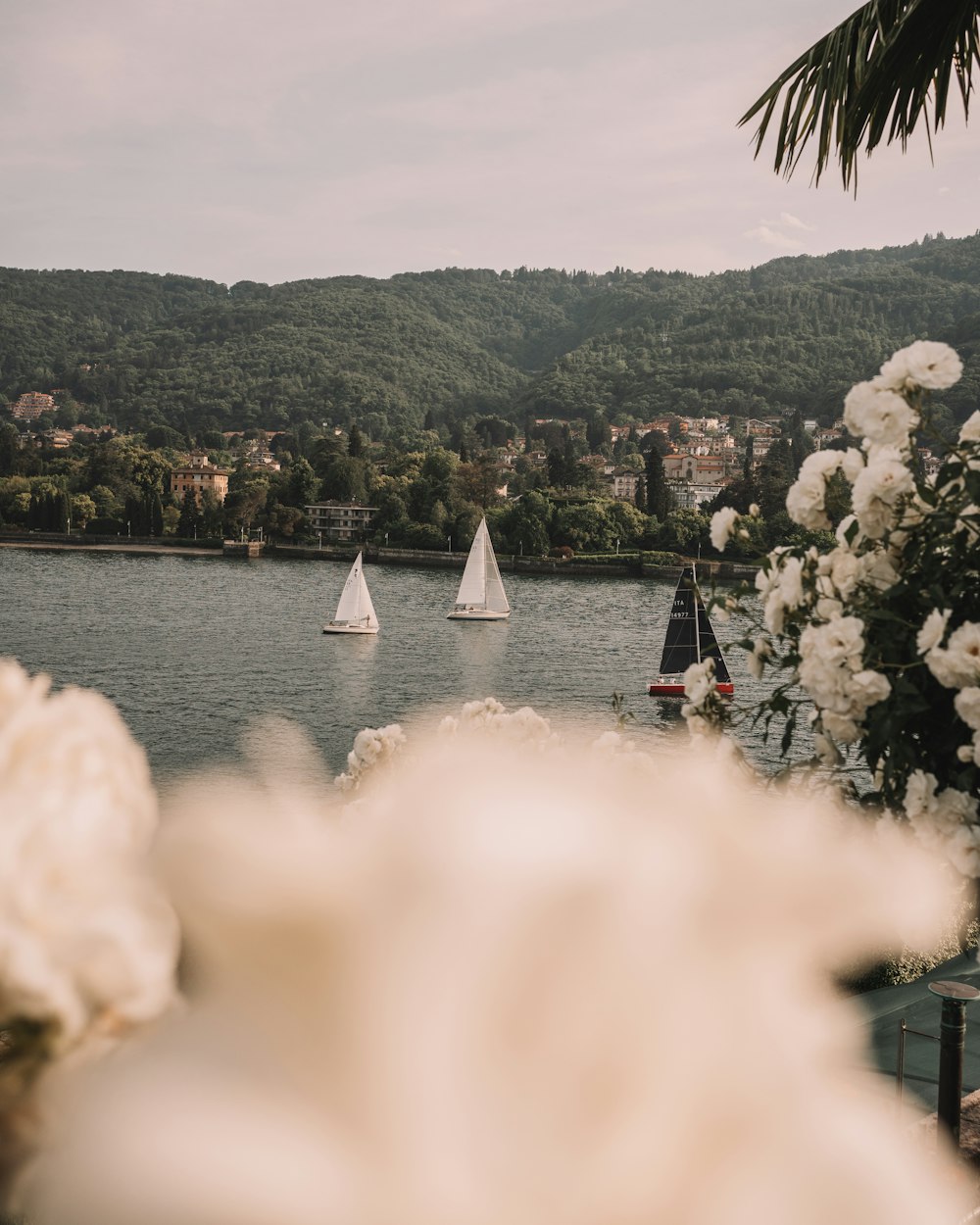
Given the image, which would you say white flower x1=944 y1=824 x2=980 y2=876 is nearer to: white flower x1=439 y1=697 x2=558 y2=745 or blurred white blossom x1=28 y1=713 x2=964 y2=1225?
white flower x1=439 y1=697 x2=558 y2=745

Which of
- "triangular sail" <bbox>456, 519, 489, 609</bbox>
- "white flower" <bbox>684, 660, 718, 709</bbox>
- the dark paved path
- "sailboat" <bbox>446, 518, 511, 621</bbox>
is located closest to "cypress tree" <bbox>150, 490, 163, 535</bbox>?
"sailboat" <bbox>446, 518, 511, 621</bbox>

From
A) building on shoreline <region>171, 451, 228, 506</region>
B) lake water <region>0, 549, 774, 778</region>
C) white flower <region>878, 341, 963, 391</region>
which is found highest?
building on shoreline <region>171, 451, 228, 506</region>

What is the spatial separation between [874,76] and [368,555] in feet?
293

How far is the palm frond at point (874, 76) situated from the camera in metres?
3.01

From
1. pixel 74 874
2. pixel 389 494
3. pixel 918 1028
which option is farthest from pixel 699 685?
pixel 389 494

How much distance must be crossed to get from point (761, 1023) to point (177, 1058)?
0.41 meters

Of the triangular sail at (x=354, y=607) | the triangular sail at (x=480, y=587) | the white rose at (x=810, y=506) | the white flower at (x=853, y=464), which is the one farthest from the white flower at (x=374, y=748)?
the triangular sail at (x=480, y=587)

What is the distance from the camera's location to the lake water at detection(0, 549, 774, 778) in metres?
32.8

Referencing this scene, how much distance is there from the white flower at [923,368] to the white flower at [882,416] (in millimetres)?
24

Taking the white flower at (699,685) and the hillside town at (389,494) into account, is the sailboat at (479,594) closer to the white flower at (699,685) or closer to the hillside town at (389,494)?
the hillside town at (389,494)

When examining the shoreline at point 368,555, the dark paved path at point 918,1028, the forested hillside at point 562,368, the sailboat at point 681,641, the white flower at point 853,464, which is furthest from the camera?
the forested hillside at point 562,368

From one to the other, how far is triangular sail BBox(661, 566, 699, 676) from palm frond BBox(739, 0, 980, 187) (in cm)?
2732

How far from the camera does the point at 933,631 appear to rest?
1.77 metres

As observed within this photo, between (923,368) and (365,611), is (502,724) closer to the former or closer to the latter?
(923,368)
